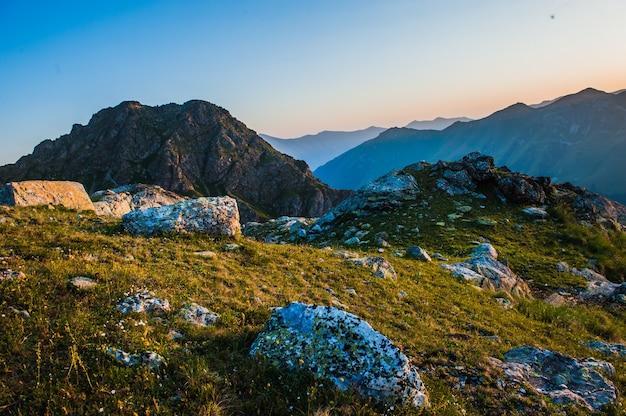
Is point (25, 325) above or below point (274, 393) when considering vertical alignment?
above

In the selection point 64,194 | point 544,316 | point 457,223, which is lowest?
point 544,316

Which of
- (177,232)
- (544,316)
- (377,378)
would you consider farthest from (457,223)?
(377,378)

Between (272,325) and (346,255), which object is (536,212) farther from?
(272,325)

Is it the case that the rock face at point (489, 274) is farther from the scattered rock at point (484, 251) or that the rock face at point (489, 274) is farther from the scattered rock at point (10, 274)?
the scattered rock at point (10, 274)

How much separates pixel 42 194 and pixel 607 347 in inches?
1314

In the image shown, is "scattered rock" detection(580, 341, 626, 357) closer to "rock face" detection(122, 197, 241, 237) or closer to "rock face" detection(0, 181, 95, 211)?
"rock face" detection(122, 197, 241, 237)

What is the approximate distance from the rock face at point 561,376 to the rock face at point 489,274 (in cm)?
994

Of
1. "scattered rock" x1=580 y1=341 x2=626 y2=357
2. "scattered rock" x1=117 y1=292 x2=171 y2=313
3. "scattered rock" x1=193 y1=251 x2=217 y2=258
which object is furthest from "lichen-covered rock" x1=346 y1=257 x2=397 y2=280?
"scattered rock" x1=117 y1=292 x2=171 y2=313

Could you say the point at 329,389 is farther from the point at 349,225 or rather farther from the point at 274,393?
the point at 349,225

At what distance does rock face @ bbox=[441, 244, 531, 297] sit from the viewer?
21.8 m

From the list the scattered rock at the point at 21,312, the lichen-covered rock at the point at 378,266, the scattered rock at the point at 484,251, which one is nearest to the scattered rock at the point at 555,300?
the scattered rock at the point at 484,251

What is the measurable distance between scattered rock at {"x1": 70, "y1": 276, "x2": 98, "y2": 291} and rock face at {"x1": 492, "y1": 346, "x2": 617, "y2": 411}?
40.8ft

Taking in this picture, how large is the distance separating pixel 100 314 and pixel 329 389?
589cm

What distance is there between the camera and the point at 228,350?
26.6ft
